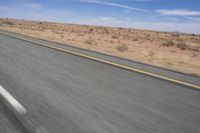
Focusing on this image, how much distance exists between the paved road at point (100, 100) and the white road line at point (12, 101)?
0.11 meters

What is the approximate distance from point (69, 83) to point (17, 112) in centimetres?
196

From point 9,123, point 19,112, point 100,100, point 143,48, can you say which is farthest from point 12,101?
point 143,48

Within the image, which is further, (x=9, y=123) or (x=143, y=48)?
(x=143, y=48)

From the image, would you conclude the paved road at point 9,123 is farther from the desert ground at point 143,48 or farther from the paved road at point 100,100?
the desert ground at point 143,48

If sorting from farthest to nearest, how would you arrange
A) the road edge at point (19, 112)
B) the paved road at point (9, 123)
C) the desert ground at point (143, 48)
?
the desert ground at point (143, 48) < the road edge at point (19, 112) < the paved road at point (9, 123)

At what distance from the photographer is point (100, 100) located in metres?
4.30

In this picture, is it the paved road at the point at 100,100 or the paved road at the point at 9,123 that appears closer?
the paved road at the point at 9,123

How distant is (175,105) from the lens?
4312 mm

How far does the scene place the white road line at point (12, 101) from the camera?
3.62 metres

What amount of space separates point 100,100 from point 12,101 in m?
1.56

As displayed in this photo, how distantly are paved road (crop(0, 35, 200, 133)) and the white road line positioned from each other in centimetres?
11

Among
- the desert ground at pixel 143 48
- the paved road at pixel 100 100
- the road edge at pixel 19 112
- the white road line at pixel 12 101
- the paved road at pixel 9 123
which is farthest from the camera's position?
the desert ground at pixel 143 48

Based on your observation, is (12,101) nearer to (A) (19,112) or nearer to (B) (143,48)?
(A) (19,112)

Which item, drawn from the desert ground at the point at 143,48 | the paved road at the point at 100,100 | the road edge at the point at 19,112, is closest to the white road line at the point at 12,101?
the road edge at the point at 19,112
